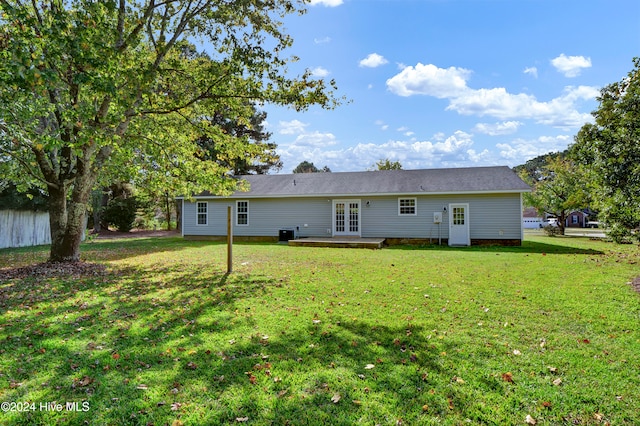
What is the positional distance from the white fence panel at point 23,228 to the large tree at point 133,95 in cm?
758

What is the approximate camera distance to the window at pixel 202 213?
1962 cm

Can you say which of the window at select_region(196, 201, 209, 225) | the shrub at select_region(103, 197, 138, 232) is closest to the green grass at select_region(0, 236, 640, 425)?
the window at select_region(196, 201, 209, 225)

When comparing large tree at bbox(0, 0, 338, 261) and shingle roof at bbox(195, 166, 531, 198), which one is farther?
shingle roof at bbox(195, 166, 531, 198)

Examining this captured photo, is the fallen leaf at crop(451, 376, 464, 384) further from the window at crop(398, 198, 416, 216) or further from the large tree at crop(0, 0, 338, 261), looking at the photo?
the window at crop(398, 198, 416, 216)

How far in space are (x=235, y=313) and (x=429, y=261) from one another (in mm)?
7083

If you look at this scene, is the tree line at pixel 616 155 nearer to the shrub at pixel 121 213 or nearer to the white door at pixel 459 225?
the white door at pixel 459 225

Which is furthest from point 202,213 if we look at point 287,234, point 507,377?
point 507,377

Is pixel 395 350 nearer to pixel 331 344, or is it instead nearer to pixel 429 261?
pixel 331 344

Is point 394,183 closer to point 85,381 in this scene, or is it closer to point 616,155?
point 616,155

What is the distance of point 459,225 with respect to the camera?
1614cm

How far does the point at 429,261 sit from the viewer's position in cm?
1043

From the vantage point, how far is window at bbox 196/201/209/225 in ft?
64.4

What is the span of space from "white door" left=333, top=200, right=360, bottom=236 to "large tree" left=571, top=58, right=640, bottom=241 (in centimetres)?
972

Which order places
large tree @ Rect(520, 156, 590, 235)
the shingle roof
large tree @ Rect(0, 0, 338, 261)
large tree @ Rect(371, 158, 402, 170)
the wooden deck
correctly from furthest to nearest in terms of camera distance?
large tree @ Rect(371, 158, 402, 170), large tree @ Rect(520, 156, 590, 235), the shingle roof, the wooden deck, large tree @ Rect(0, 0, 338, 261)
